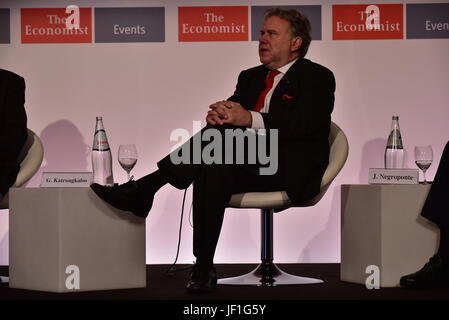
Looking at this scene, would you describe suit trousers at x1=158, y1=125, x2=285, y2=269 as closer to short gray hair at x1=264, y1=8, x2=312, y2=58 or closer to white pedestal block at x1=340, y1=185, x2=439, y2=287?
white pedestal block at x1=340, y1=185, x2=439, y2=287

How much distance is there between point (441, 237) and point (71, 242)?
5.40 feet

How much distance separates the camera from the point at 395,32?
513 centimetres

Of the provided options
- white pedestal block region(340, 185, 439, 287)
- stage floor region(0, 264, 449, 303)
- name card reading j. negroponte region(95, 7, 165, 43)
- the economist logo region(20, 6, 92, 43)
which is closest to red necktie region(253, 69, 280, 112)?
white pedestal block region(340, 185, 439, 287)

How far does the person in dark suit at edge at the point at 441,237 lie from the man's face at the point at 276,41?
976mm

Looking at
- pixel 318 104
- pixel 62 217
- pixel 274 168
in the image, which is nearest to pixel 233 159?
pixel 274 168

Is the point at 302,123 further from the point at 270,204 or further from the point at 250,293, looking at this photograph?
the point at 250,293

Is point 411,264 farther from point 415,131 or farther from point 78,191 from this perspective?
point 415,131

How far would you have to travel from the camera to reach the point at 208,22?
5188 millimetres

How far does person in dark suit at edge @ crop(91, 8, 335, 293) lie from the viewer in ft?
10.3

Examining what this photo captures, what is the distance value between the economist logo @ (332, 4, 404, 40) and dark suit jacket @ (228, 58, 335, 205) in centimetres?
147

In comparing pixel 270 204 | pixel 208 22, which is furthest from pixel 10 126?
pixel 208 22

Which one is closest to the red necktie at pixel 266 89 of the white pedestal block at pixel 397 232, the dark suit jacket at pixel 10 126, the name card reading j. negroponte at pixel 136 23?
the white pedestal block at pixel 397 232

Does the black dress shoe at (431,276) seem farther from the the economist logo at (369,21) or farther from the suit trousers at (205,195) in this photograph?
the the economist logo at (369,21)

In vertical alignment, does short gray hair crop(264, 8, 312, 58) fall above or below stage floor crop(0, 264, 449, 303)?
above
